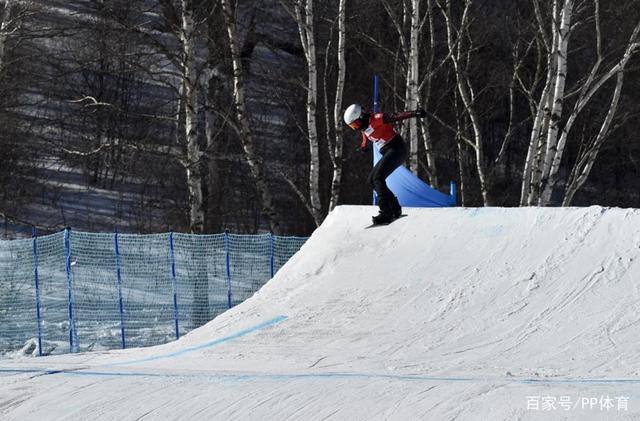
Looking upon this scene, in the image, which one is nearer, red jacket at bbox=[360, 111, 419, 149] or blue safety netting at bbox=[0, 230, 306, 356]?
red jacket at bbox=[360, 111, 419, 149]

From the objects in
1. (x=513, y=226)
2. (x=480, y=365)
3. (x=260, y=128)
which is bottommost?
(x=480, y=365)

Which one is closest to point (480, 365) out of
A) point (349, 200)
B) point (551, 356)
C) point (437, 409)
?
point (551, 356)

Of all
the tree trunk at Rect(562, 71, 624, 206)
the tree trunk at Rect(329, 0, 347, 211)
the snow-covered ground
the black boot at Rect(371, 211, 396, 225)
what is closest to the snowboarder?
the black boot at Rect(371, 211, 396, 225)

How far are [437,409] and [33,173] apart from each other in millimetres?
25182

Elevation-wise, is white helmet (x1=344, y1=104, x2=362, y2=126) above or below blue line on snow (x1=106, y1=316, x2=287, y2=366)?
above

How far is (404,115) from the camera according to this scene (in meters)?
10.0

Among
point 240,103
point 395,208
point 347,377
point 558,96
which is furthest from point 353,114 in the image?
Result: point 240,103

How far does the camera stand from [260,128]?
104ft

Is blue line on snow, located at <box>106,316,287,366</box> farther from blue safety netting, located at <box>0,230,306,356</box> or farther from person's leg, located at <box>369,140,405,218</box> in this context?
blue safety netting, located at <box>0,230,306,356</box>

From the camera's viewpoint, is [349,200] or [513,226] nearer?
[513,226]

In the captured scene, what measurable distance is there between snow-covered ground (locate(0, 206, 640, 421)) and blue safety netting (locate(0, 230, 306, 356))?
411 cm

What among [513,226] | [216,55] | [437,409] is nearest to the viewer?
[437,409]

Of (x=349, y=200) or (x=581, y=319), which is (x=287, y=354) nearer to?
(x=581, y=319)

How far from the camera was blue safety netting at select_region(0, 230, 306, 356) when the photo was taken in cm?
1409
